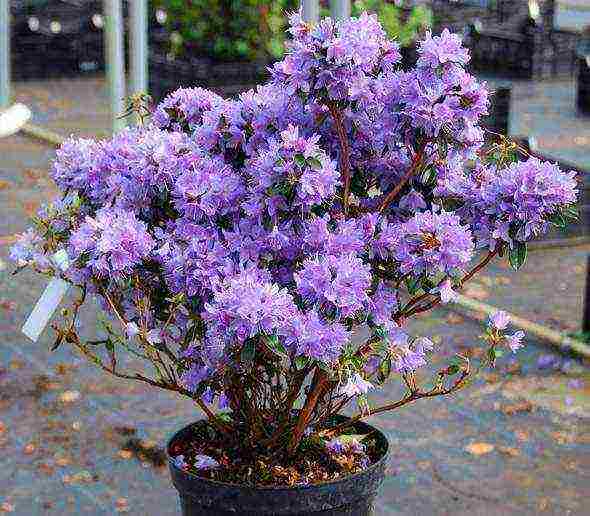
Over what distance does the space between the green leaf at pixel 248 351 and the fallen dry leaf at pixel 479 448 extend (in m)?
2.84

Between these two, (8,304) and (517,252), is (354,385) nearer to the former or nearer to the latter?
(517,252)

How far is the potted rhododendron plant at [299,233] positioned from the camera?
3369 mm

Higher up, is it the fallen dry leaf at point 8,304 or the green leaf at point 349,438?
the green leaf at point 349,438

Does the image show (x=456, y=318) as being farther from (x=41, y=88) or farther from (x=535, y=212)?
(x=41, y=88)

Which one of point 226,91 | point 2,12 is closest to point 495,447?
point 226,91

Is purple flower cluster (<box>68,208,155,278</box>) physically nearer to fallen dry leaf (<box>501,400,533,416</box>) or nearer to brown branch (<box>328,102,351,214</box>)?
brown branch (<box>328,102,351,214</box>)

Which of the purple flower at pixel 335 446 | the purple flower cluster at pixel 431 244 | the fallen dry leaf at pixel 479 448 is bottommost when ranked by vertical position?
the fallen dry leaf at pixel 479 448

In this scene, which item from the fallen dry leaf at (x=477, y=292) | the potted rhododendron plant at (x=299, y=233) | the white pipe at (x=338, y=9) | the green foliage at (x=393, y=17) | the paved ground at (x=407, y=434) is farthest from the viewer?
the green foliage at (x=393, y=17)

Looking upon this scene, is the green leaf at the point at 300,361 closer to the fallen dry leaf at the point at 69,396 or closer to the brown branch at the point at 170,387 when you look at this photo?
the brown branch at the point at 170,387

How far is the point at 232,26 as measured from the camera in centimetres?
1307

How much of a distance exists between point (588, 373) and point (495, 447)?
46.0 inches

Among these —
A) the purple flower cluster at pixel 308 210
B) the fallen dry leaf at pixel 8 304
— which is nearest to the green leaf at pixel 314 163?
the purple flower cluster at pixel 308 210

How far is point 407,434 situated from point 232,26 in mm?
7716

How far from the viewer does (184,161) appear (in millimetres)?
3668
